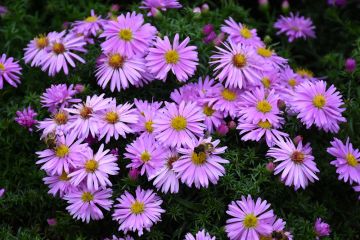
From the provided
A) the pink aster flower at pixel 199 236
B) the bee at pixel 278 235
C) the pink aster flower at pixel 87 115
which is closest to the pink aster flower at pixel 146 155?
the pink aster flower at pixel 87 115

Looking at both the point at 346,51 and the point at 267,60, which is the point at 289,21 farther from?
the point at 267,60

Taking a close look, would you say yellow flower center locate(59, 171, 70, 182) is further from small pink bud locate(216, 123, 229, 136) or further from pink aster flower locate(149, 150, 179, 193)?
small pink bud locate(216, 123, 229, 136)

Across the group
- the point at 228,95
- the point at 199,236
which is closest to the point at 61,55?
the point at 228,95

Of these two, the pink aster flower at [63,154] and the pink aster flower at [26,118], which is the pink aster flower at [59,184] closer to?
the pink aster flower at [63,154]

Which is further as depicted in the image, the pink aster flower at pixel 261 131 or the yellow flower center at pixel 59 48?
the yellow flower center at pixel 59 48

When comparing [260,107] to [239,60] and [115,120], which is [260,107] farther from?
[115,120]

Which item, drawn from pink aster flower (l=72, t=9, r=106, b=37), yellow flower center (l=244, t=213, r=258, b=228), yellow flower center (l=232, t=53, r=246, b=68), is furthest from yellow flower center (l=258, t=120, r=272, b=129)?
pink aster flower (l=72, t=9, r=106, b=37)

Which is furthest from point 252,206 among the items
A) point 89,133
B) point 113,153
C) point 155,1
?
point 155,1
